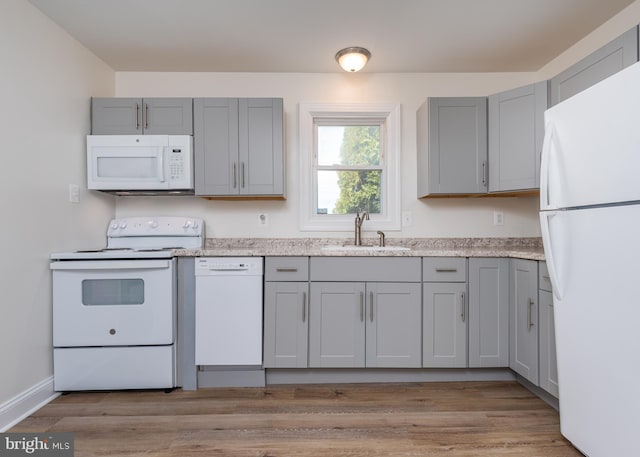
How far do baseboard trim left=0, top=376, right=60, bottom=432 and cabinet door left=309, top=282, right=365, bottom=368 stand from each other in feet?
5.34

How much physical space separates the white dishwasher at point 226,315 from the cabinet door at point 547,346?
68.0 inches

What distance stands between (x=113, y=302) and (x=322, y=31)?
2250 mm

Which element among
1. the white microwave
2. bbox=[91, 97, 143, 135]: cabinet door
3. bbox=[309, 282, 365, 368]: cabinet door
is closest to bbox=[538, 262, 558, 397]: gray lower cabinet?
bbox=[309, 282, 365, 368]: cabinet door

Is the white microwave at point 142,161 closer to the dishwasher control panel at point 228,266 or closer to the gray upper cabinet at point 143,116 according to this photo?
the gray upper cabinet at point 143,116

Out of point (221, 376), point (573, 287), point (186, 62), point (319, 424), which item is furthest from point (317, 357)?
point (186, 62)

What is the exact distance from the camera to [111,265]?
6.95ft

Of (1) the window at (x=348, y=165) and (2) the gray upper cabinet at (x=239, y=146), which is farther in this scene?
(1) the window at (x=348, y=165)

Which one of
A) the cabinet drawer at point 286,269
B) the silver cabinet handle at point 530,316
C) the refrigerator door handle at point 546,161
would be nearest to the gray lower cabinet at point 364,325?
the cabinet drawer at point 286,269

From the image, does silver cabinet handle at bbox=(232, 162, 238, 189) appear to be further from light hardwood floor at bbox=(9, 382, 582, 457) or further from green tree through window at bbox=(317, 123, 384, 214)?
light hardwood floor at bbox=(9, 382, 582, 457)

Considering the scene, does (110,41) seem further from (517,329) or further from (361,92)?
(517,329)

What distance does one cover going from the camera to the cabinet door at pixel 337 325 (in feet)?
7.39

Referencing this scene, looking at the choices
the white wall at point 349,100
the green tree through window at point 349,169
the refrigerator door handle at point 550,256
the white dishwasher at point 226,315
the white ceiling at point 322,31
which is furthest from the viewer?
the green tree through window at point 349,169

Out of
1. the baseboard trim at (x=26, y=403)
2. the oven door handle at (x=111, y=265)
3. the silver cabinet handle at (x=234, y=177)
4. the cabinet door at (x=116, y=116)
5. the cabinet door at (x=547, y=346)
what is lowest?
the baseboard trim at (x=26, y=403)

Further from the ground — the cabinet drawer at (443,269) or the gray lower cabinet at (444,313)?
the cabinet drawer at (443,269)
